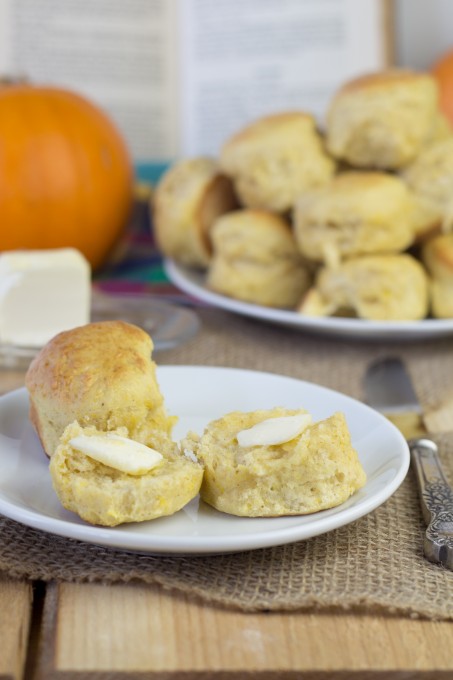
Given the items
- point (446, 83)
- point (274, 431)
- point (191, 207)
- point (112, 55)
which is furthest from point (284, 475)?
point (112, 55)

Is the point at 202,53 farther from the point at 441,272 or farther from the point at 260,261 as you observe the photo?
the point at 441,272

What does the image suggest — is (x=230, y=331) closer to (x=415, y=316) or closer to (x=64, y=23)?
(x=415, y=316)

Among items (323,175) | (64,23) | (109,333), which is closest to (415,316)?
(323,175)

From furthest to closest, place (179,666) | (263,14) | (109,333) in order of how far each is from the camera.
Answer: (263,14)
(109,333)
(179,666)

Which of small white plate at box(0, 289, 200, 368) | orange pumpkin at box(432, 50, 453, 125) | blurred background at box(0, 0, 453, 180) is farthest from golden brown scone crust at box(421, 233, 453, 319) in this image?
blurred background at box(0, 0, 453, 180)

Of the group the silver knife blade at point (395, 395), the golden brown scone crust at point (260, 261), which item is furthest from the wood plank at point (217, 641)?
the golden brown scone crust at point (260, 261)
